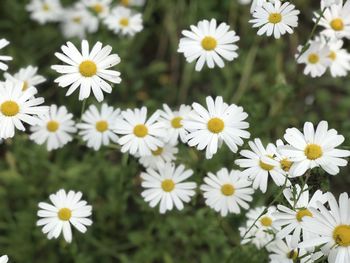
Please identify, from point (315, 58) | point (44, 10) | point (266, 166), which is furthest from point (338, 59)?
point (44, 10)

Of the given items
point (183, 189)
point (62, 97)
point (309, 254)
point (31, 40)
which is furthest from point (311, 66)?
point (31, 40)

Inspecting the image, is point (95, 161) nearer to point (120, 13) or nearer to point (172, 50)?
point (120, 13)

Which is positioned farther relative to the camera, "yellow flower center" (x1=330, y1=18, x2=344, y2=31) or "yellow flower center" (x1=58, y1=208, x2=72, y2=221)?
"yellow flower center" (x1=330, y1=18, x2=344, y2=31)

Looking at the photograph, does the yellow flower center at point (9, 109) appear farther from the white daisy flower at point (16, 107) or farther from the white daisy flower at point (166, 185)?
the white daisy flower at point (166, 185)

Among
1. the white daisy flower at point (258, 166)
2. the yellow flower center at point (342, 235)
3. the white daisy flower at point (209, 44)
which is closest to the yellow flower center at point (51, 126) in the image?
the white daisy flower at point (209, 44)

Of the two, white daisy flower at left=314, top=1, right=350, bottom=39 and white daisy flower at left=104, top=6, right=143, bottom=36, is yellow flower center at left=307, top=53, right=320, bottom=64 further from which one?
white daisy flower at left=104, top=6, right=143, bottom=36

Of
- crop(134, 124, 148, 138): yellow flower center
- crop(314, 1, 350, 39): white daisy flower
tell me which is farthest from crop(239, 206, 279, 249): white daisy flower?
crop(314, 1, 350, 39): white daisy flower
